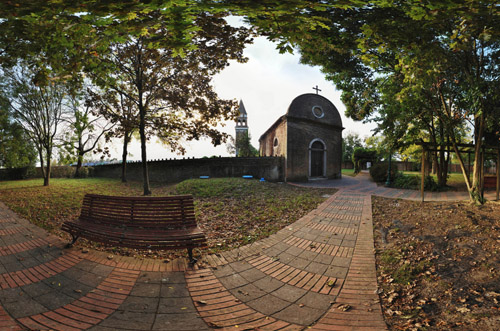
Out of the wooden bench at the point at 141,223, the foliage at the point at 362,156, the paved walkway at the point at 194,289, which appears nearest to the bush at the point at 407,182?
the paved walkway at the point at 194,289

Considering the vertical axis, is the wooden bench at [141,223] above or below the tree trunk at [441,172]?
below

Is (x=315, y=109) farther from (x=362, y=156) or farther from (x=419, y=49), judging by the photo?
(x=419, y=49)

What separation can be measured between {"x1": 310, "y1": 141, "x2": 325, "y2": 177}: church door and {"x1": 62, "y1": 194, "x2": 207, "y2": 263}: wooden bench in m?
16.2

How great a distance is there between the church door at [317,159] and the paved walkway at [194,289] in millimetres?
14824

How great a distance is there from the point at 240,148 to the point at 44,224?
32.9 metres

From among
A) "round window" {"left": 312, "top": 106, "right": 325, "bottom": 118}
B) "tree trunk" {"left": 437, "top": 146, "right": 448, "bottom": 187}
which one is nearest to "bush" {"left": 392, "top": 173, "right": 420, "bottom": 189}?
"tree trunk" {"left": 437, "top": 146, "right": 448, "bottom": 187}

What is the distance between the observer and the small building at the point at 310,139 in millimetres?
17609

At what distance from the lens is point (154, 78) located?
1036 cm

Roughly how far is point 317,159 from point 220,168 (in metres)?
8.63

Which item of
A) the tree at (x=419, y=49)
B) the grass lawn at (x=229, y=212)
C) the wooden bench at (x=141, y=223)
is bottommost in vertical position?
the grass lawn at (x=229, y=212)

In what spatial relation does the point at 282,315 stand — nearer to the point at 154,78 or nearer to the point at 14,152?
the point at 154,78

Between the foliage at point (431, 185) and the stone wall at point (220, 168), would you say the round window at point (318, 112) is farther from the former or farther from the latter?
the foliage at point (431, 185)

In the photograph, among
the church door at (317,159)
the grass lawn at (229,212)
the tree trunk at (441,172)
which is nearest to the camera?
the grass lawn at (229,212)

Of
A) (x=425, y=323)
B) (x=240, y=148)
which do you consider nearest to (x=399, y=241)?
(x=425, y=323)
